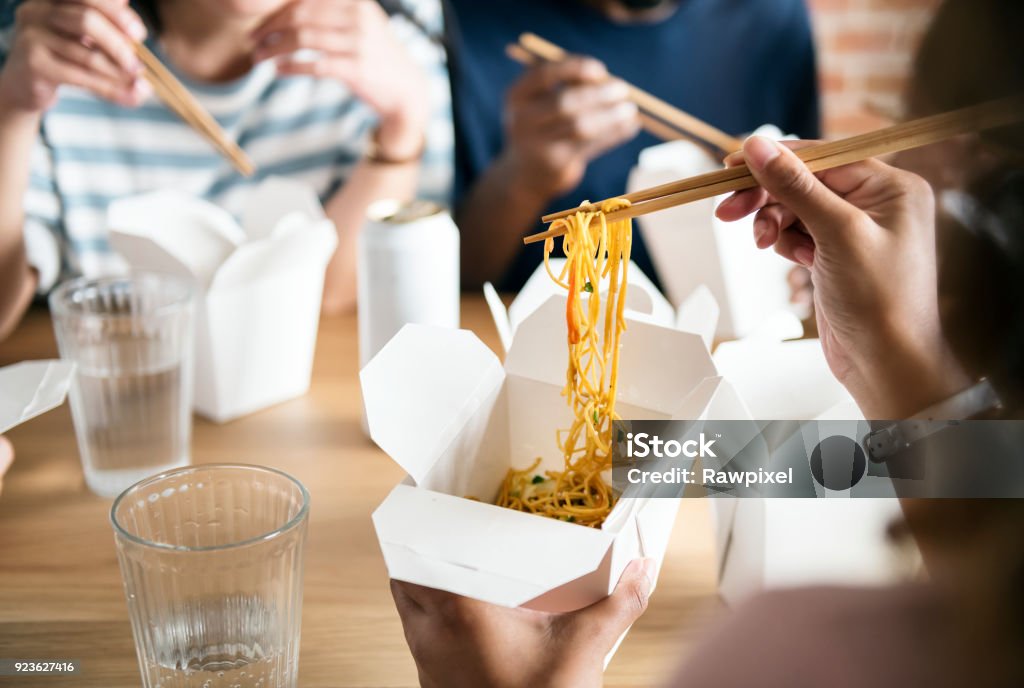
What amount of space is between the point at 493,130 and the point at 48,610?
1555 millimetres

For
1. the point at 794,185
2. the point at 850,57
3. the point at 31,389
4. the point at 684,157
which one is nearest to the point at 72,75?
the point at 31,389

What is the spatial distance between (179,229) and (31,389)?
0.34m

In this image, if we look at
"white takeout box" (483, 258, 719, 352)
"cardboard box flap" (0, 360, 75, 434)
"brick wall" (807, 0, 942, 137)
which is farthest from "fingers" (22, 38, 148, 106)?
"brick wall" (807, 0, 942, 137)

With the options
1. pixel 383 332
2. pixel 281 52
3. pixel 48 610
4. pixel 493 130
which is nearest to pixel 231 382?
pixel 383 332

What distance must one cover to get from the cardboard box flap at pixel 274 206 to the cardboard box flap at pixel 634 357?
1.55 ft

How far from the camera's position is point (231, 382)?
1.06 metres

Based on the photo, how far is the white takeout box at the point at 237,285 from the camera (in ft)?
3.40

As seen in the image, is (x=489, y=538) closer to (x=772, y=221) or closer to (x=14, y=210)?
(x=772, y=221)

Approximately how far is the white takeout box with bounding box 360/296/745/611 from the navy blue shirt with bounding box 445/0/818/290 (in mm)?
1173

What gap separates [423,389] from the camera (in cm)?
73

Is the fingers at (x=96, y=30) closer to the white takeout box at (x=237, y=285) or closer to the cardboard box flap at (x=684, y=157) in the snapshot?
the white takeout box at (x=237, y=285)

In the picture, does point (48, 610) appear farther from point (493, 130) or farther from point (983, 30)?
point (493, 130)

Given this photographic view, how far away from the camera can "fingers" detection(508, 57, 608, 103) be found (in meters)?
1.60

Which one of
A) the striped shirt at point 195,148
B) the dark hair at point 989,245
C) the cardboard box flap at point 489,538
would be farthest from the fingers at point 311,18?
the dark hair at point 989,245
